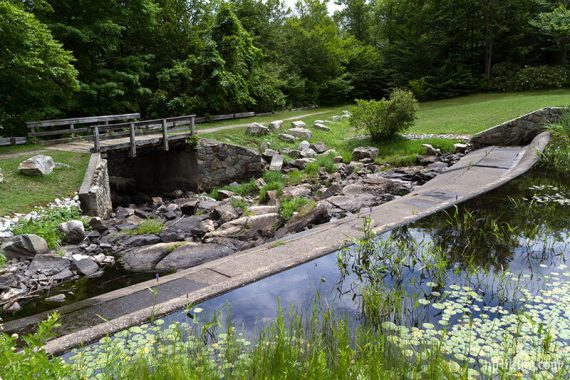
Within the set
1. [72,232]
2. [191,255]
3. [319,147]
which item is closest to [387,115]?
[319,147]

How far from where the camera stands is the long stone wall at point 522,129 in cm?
1360

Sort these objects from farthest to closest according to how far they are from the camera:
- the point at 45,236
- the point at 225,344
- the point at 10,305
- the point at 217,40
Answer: the point at 217,40 → the point at 45,236 → the point at 10,305 → the point at 225,344

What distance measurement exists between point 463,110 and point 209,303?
21.6 meters

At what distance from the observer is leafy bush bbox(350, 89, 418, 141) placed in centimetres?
1537

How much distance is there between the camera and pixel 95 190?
9891 millimetres

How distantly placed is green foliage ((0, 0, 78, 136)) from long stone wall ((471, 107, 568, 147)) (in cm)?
1314

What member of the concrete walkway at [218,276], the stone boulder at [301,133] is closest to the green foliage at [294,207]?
the concrete walkway at [218,276]

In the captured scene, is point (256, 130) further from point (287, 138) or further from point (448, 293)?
point (448, 293)

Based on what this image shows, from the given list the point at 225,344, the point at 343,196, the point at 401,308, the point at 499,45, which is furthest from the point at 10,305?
the point at 499,45

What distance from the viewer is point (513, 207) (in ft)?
23.4

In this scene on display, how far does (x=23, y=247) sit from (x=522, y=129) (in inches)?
546

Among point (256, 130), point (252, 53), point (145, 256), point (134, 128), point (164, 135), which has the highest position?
point (252, 53)

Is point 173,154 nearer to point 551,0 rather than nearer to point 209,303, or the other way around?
point 209,303

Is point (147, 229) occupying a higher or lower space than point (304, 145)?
lower
